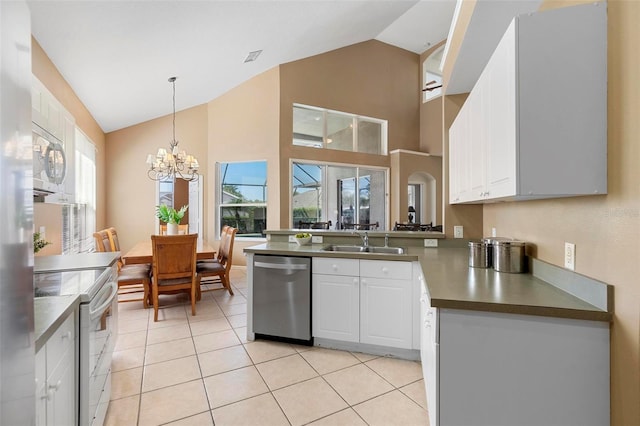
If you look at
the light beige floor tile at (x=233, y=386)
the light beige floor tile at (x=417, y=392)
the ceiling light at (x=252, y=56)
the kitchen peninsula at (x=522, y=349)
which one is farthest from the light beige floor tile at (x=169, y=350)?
the ceiling light at (x=252, y=56)

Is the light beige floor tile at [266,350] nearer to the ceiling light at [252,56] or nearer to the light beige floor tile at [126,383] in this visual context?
the light beige floor tile at [126,383]

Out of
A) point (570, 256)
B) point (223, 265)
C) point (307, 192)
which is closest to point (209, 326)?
point (223, 265)

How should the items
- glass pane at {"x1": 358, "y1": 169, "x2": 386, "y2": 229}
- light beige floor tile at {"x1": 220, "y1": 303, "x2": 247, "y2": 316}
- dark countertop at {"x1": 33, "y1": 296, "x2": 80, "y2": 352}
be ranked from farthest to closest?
glass pane at {"x1": 358, "y1": 169, "x2": 386, "y2": 229} < light beige floor tile at {"x1": 220, "y1": 303, "x2": 247, "y2": 316} < dark countertop at {"x1": 33, "y1": 296, "x2": 80, "y2": 352}

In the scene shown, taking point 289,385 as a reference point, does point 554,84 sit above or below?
above

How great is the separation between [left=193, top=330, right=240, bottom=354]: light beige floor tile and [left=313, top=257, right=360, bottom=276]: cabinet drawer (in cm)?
108

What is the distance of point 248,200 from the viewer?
6367 millimetres

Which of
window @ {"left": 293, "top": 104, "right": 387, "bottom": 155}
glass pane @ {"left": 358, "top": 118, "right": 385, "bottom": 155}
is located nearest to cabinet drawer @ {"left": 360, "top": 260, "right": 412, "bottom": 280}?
window @ {"left": 293, "top": 104, "right": 387, "bottom": 155}

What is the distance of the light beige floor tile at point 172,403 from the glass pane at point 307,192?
14.3 ft

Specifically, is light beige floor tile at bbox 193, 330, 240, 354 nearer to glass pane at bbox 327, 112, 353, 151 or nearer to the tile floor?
the tile floor

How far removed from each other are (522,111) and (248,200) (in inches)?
221

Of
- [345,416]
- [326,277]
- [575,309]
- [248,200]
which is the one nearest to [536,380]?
[575,309]

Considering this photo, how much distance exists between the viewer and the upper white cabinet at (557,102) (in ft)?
3.91

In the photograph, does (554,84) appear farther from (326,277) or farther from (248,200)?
(248,200)

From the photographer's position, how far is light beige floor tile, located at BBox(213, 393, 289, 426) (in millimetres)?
1798
